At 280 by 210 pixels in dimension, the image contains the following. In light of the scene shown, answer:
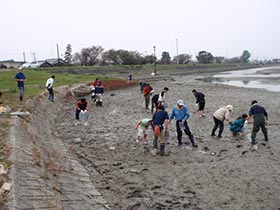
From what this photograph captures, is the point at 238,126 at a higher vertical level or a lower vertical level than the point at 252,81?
higher

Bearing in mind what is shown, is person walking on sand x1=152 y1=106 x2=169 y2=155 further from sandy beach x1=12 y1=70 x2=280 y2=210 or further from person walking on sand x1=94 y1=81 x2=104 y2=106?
person walking on sand x1=94 y1=81 x2=104 y2=106

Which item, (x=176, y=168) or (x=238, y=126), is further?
(x=238, y=126)

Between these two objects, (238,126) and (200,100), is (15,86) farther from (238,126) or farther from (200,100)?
(238,126)

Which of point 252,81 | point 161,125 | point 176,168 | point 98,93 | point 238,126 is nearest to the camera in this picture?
point 176,168

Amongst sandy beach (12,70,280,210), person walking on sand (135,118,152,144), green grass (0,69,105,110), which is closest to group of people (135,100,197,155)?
person walking on sand (135,118,152,144)

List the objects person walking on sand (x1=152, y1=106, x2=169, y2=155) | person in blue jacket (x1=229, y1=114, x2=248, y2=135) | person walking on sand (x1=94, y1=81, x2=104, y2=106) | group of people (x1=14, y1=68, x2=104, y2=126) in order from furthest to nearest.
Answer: person walking on sand (x1=94, y1=81, x2=104, y2=106) < group of people (x1=14, y1=68, x2=104, y2=126) < person in blue jacket (x1=229, y1=114, x2=248, y2=135) < person walking on sand (x1=152, y1=106, x2=169, y2=155)

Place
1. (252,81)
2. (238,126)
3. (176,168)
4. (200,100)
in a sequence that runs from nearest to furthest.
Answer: (176,168), (238,126), (200,100), (252,81)

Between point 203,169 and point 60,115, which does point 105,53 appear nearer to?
point 60,115

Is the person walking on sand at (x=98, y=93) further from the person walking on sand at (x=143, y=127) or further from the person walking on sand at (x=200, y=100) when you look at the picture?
the person walking on sand at (x=143, y=127)

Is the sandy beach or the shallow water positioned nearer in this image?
the sandy beach

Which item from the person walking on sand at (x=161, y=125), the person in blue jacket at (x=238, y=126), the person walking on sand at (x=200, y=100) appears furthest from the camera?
the person walking on sand at (x=200, y=100)

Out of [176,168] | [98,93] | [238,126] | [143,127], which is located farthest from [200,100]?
[176,168]

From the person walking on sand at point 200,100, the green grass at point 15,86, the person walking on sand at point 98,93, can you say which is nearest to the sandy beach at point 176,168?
the person walking on sand at point 200,100

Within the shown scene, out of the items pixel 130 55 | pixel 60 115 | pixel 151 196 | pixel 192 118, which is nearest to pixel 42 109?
pixel 60 115
